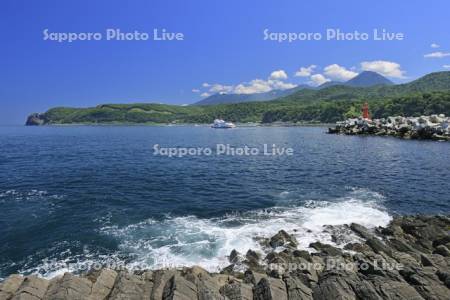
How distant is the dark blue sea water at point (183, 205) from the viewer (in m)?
22.7

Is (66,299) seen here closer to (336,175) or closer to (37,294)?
(37,294)

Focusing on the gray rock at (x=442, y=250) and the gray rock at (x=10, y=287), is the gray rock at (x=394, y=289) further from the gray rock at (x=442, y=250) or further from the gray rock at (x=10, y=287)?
the gray rock at (x=10, y=287)

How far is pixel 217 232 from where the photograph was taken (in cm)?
2591

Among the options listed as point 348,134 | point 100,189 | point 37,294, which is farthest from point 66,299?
point 348,134

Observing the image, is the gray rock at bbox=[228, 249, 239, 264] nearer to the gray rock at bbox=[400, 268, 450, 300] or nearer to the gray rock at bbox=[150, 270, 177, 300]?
the gray rock at bbox=[150, 270, 177, 300]

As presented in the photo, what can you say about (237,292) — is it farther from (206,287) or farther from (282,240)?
(282,240)

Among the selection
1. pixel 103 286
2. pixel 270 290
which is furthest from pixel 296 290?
pixel 103 286

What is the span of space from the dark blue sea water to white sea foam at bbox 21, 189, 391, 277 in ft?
0.30

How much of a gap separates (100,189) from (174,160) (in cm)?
2618

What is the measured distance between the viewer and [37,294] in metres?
Result: 13.0

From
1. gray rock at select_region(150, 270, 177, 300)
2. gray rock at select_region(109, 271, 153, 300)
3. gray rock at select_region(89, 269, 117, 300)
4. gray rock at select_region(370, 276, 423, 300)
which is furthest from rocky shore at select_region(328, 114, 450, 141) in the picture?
gray rock at select_region(89, 269, 117, 300)

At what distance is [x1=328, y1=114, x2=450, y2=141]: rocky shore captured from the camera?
94.3m

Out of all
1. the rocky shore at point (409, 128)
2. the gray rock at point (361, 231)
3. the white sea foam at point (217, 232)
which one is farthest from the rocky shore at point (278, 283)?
the rocky shore at point (409, 128)

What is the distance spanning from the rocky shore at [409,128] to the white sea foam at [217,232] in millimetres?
77811
